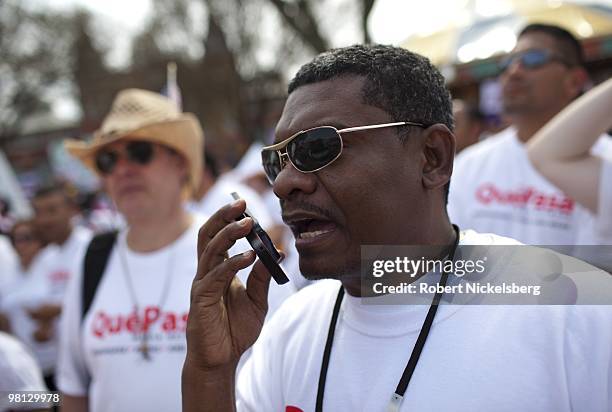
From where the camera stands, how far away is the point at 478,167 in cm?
348

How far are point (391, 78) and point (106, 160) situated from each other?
1960 mm

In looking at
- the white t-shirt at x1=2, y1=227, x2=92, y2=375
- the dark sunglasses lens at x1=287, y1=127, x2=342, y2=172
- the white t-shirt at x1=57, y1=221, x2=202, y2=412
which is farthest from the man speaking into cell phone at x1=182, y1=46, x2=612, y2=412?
the white t-shirt at x1=2, y1=227, x2=92, y2=375

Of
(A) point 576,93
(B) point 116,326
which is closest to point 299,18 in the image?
(A) point 576,93

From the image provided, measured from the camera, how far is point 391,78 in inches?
65.9

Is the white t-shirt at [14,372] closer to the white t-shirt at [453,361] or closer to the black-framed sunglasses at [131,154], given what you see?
the black-framed sunglasses at [131,154]

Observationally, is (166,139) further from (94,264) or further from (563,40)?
(563,40)

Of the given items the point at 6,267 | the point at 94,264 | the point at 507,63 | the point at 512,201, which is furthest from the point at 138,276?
the point at 6,267

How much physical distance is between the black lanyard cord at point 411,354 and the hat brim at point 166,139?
5.62ft

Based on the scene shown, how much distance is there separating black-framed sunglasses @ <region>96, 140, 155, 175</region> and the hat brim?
0.03 metres

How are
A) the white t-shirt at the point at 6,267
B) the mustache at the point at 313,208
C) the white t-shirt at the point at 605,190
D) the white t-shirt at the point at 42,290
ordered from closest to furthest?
the mustache at the point at 313,208 < the white t-shirt at the point at 605,190 < the white t-shirt at the point at 42,290 < the white t-shirt at the point at 6,267

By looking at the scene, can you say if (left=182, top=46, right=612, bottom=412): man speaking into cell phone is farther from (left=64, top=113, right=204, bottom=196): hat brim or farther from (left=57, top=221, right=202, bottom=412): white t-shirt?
(left=64, top=113, right=204, bottom=196): hat brim

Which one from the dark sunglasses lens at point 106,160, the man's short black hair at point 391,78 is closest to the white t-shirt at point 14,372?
the dark sunglasses lens at point 106,160

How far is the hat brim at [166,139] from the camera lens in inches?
122

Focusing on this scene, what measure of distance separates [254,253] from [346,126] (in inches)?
Result: 15.8
